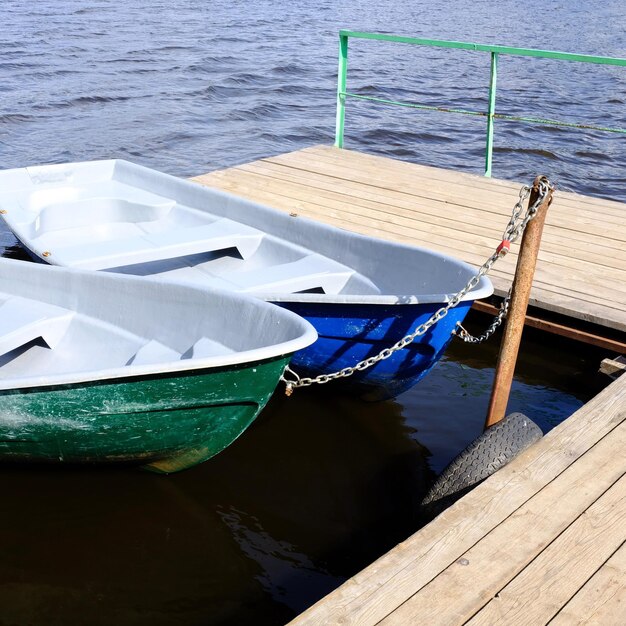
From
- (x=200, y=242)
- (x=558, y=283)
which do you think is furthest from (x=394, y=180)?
(x=200, y=242)

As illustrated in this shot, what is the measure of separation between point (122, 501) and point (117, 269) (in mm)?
1758

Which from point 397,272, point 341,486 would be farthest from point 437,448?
point 397,272

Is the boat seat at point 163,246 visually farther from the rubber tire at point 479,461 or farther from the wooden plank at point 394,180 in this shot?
the rubber tire at point 479,461

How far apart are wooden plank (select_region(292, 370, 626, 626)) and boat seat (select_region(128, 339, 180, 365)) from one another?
1643mm

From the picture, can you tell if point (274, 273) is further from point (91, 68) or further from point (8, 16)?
point (8, 16)

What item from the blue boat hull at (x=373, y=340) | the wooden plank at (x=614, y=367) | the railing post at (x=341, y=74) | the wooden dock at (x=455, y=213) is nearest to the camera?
the blue boat hull at (x=373, y=340)

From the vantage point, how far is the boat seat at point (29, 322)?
4.33m

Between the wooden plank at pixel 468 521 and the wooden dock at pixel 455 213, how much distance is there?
1270 mm

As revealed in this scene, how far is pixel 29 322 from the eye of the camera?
14.7ft

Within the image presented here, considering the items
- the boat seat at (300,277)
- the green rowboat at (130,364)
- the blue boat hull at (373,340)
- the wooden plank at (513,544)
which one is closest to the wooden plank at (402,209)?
the boat seat at (300,277)

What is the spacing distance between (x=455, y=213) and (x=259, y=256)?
1.76 meters

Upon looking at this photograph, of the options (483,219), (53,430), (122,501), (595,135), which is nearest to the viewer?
(53,430)

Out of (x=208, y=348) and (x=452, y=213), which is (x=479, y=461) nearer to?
(x=208, y=348)

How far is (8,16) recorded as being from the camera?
20.4m
